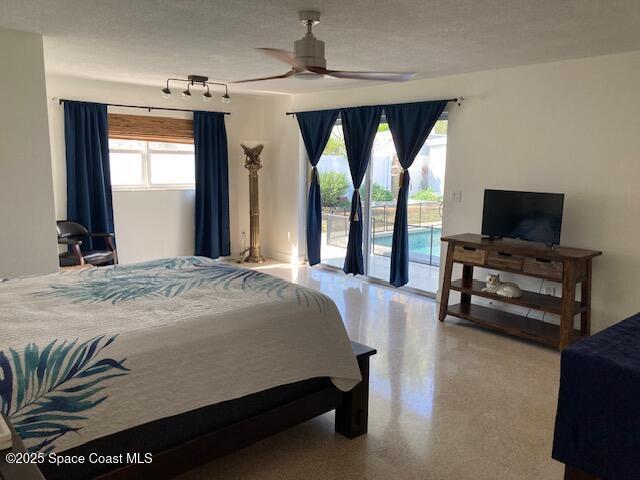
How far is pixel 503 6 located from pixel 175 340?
2355 mm

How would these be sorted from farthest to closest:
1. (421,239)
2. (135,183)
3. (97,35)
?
(135,183) < (421,239) < (97,35)

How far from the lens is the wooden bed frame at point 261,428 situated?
2.00 meters

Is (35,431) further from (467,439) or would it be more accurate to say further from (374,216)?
(374,216)

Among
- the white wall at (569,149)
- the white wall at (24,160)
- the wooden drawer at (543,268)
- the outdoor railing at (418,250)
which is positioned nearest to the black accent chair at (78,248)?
the white wall at (24,160)

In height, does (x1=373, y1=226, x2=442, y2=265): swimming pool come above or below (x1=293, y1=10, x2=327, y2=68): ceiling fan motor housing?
below

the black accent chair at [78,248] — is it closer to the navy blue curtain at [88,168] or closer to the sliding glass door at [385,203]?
the navy blue curtain at [88,168]

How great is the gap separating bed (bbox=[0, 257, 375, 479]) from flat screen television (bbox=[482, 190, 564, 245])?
218 centimetres

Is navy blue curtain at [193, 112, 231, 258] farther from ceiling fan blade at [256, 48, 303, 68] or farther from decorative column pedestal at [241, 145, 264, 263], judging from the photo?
ceiling fan blade at [256, 48, 303, 68]

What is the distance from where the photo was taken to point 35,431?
1691mm

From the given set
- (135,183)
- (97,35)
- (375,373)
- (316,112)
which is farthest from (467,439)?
(135,183)

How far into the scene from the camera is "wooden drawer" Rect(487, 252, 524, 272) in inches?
159

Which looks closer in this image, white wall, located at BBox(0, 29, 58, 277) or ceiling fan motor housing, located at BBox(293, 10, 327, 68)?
ceiling fan motor housing, located at BBox(293, 10, 327, 68)

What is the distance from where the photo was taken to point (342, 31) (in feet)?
10.6

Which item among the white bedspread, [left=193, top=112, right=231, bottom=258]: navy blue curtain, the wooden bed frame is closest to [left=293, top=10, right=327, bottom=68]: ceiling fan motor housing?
the white bedspread
